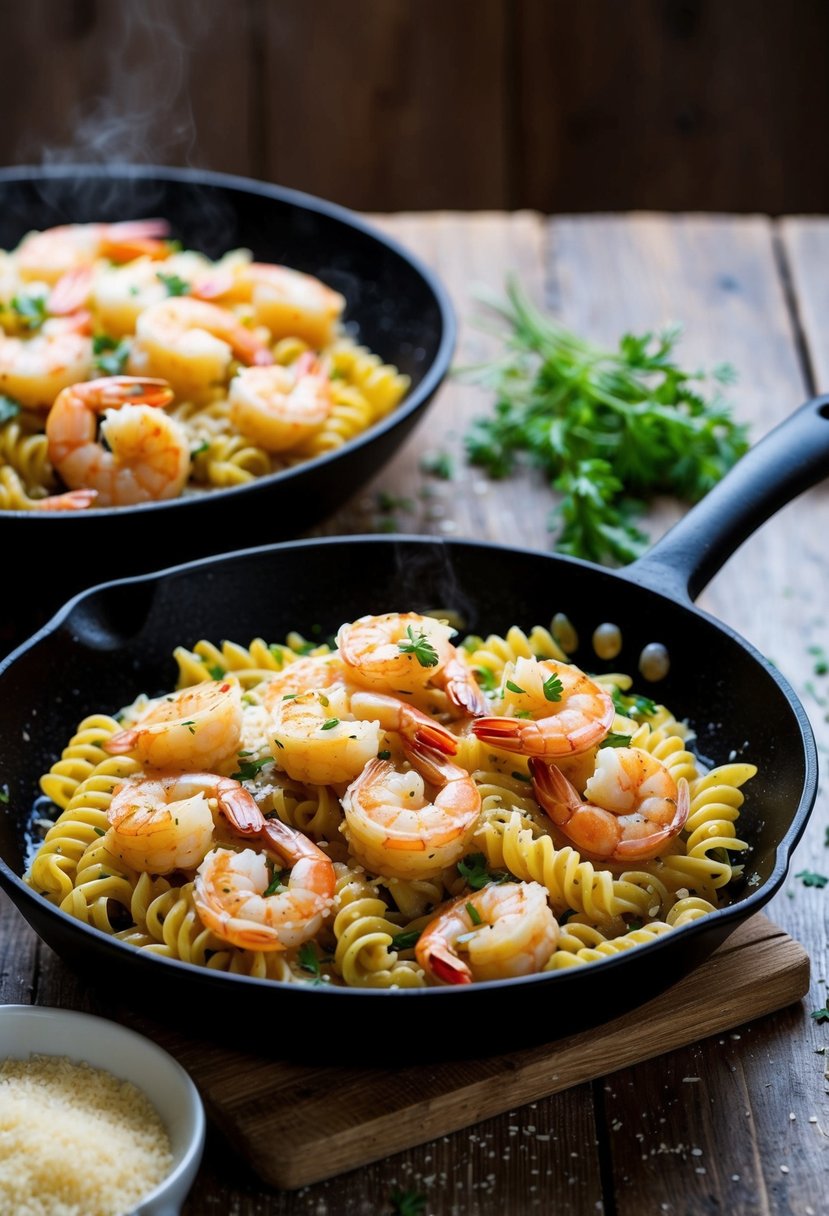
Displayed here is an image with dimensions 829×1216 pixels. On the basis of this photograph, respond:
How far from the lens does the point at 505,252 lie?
563cm

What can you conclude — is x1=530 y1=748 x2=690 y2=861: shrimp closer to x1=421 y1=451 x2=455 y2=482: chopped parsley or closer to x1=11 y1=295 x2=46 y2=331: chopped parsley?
x1=421 y1=451 x2=455 y2=482: chopped parsley

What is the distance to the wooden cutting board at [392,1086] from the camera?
7.69ft

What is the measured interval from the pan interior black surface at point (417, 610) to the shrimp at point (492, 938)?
0.10m

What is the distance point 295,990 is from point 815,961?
1.22 m

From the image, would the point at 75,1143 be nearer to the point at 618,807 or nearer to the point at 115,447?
the point at 618,807

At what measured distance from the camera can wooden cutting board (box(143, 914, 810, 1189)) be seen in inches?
92.3

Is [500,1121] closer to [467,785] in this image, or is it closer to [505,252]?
[467,785]

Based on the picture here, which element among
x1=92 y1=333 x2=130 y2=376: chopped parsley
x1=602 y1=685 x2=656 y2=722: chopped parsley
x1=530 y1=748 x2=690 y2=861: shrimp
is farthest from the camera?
x1=92 y1=333 x2=130 y2=376: chopped parsley

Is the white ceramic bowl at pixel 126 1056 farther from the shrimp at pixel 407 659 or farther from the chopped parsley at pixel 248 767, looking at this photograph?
the shrimp at pixel 407 659

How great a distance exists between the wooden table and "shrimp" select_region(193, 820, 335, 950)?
13.0 inches

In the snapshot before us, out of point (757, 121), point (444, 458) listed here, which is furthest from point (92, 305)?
point (757, 121)

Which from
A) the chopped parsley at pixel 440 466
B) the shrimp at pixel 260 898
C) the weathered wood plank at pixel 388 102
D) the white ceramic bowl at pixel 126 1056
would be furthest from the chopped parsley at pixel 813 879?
the weathered wood plank at pixel 388 102

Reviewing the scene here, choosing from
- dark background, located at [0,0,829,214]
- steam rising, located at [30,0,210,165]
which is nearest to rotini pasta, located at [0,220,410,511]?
steam rising, located at [30,0,210,165]

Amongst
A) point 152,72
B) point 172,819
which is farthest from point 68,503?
point 152,72
